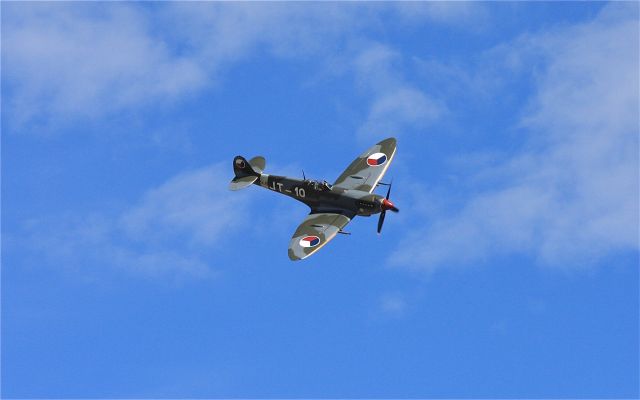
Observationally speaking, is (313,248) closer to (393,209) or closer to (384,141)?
(393,209)

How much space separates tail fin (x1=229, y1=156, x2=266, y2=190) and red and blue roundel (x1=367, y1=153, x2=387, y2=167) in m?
7.15

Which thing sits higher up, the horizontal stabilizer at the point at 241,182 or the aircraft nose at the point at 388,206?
the horizontal stabilizer at the point at 241,182

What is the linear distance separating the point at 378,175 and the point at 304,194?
5.30 m

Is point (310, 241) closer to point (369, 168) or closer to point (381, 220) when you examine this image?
point (381, 220)

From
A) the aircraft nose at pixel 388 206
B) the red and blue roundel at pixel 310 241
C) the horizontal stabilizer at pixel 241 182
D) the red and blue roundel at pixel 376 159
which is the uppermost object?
the red and blue roundel at pixel 376 159

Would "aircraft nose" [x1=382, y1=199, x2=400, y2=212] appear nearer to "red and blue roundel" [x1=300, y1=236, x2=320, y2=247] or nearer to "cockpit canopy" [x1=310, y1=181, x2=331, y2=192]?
"cockpit canopy" [x1=310, y1=181, x2=331, y2=192]

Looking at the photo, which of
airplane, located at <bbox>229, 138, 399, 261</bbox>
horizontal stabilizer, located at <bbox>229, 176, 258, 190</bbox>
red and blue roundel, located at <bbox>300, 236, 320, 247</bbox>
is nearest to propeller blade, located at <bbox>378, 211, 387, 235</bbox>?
airplane, located at <bbox>229, 138, 399, 261</bbox>

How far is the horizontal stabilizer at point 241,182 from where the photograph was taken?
6856cm

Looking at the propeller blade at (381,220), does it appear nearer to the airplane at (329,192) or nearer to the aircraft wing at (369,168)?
the airplane at (329,192)

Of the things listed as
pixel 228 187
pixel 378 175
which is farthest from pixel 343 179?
pixel 228 187

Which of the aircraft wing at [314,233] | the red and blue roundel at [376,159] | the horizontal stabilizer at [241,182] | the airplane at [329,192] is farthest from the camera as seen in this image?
the red and blue roundel at [376,159]

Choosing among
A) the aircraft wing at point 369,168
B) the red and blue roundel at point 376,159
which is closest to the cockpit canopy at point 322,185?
the aircraft wing at point 369,168

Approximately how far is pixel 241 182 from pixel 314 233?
29.6 feet

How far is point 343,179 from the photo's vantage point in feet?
223
